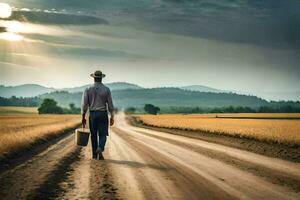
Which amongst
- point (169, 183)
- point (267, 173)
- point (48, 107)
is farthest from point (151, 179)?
point (48, 107)

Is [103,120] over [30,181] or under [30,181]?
over

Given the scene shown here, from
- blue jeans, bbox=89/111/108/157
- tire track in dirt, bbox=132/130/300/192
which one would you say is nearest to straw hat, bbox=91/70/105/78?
blue jeans, bbox=89/111/108/157

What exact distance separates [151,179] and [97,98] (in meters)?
5.01

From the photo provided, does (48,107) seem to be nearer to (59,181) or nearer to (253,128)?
(253,128)

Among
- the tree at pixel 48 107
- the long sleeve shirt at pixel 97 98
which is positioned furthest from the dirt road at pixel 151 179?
the tree at pixel 48 107

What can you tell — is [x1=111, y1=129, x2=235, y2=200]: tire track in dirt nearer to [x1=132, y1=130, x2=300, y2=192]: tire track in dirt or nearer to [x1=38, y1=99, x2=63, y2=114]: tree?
[x1=132, y1=130, x2=300, y2=192]: tire track in dirt

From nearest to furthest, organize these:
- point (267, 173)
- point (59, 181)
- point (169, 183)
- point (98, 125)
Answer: point (169, 183) < point (59, 181) < point (267, 173) < point (98, 125)

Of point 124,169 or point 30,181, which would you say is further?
point 124,169

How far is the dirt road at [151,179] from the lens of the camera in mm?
8602

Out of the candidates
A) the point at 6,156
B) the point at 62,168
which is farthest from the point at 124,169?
the point at 6,156

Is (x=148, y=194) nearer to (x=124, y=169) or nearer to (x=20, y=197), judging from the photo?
(x=20, y=197)

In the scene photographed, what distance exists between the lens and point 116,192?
8734 millimetres

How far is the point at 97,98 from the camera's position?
48.3 ft

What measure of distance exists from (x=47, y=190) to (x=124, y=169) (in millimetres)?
3404
